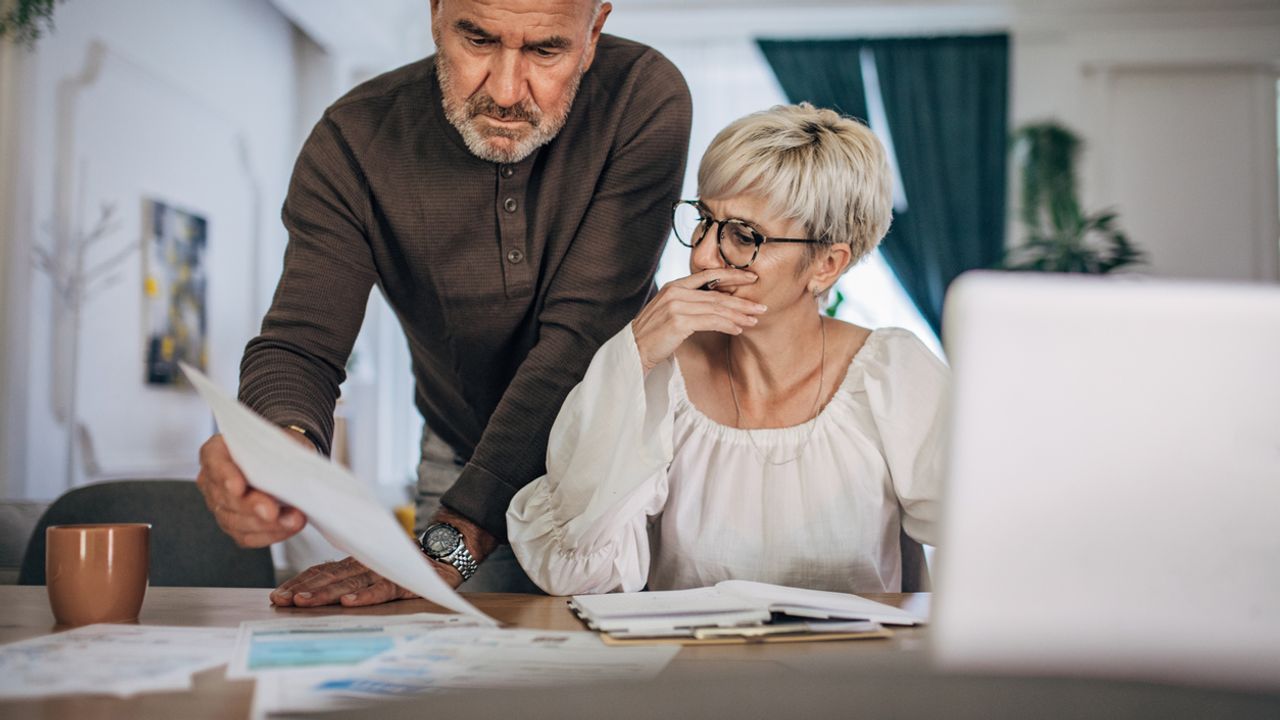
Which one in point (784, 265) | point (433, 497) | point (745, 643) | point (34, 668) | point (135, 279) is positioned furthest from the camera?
point (135, 279)

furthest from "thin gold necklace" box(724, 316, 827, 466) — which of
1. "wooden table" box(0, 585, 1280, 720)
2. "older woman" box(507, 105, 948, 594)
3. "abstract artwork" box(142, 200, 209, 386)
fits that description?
"abstract artwork" box(142, 200, 209, 386)

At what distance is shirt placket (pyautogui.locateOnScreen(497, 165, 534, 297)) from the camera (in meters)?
1.79

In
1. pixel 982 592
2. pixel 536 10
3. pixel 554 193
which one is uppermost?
pixel 536 10

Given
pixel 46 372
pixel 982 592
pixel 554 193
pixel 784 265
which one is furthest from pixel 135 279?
pixel 982 592

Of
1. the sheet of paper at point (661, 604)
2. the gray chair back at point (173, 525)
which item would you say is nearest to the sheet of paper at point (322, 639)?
the sheet of paper at point (661, 604)

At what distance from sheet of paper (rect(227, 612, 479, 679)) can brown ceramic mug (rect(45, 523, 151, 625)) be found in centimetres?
16

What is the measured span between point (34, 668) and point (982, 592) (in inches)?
29.0

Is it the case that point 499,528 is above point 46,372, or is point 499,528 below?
below

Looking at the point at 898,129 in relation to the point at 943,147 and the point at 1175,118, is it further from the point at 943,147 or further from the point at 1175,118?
the point at 1175,118

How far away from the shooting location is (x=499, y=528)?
1542 millimetres

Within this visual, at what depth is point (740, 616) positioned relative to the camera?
3.39 ft

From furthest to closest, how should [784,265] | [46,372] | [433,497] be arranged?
[46,372] < [433,497] < [784,265]

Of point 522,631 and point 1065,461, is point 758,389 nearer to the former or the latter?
point 522,631

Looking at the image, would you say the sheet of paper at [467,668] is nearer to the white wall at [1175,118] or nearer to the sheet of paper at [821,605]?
the sheet of paper at [821,605]
